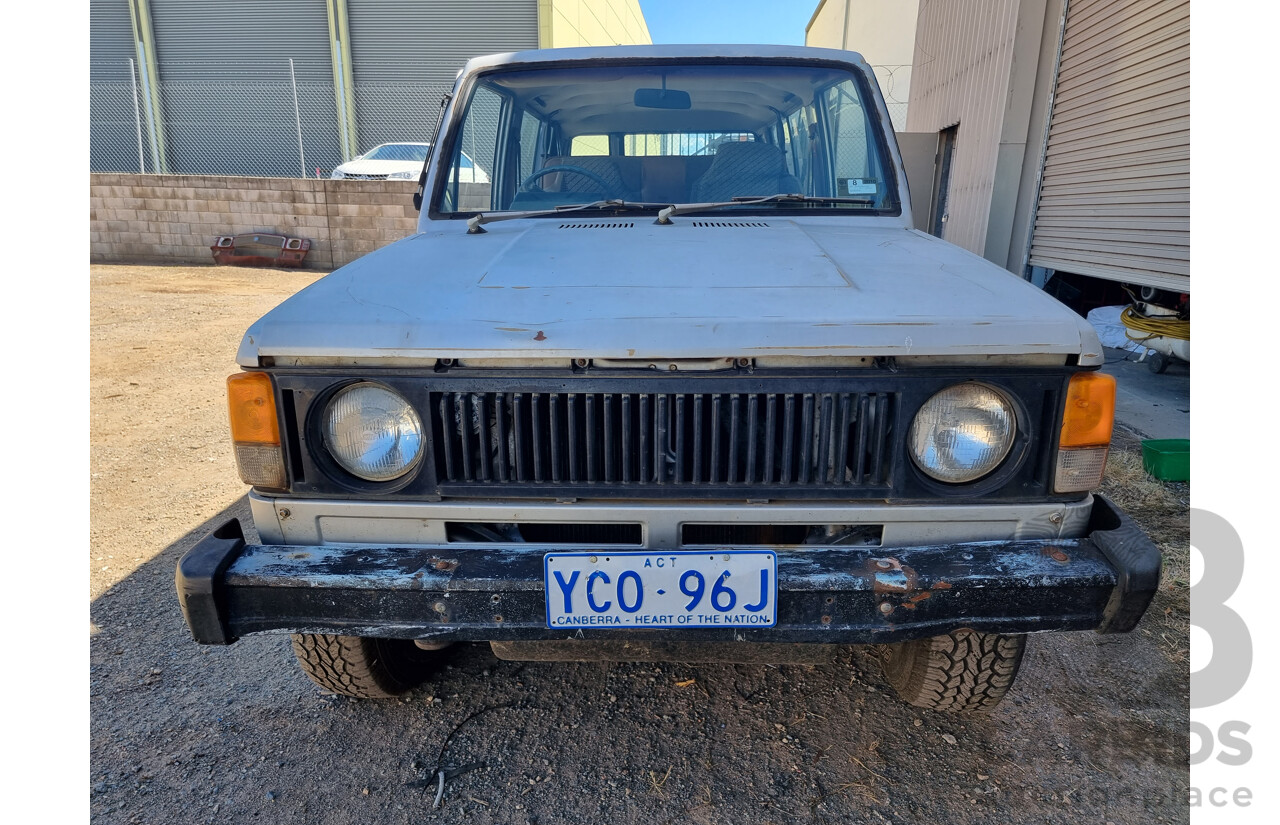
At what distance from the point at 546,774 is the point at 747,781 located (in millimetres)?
558

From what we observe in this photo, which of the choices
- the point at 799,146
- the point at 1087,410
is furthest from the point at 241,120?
the point at 1087,410

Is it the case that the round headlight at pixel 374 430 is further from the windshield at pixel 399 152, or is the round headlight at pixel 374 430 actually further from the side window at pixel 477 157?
the windshield at pixel 399 152

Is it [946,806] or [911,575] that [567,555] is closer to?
[911,575]

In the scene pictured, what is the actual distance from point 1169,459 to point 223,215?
14.4 metres

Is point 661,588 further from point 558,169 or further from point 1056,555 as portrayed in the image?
point 558,169

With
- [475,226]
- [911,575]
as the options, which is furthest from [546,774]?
[475,226]

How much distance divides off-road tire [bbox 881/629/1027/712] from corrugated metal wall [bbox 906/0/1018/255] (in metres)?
6.80

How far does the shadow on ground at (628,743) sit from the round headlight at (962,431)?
0.94m

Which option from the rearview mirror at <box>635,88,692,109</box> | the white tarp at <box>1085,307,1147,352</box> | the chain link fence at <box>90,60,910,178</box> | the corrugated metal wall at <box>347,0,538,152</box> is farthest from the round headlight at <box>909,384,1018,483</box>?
the corrugated metal wall at <box>347,0,538,152</box>

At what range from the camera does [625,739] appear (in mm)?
2152

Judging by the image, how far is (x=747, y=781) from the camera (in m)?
2.00

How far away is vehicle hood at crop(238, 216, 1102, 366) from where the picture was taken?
5.20 ft

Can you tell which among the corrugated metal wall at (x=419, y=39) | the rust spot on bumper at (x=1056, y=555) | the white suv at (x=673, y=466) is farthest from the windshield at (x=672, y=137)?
the corrugated metal wall at (x=419, y=39)

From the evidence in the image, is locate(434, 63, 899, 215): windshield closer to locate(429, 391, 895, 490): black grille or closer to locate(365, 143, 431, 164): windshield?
locate(429, 391, 895, 490): black grille
